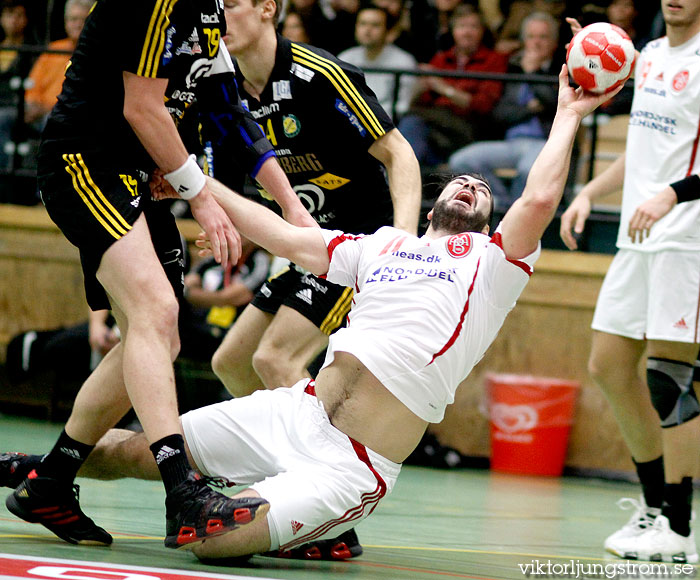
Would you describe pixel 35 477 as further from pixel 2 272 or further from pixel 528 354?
pixel 2 272

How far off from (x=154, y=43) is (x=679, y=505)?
2907 mm

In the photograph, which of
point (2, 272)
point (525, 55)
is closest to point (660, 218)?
point (525, 55)

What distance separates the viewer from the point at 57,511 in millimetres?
3473

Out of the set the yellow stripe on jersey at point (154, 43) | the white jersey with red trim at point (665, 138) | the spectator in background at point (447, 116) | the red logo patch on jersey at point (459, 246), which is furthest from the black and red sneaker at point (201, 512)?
the spectator in background at point (447, 116)

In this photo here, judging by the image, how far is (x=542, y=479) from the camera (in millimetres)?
7320

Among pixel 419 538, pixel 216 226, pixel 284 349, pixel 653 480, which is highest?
pixel 216 226

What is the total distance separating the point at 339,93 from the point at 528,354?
3.69 meters

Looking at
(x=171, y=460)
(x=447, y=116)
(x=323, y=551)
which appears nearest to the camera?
(x=171, y=460)

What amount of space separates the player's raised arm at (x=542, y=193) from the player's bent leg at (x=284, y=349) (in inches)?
55.4

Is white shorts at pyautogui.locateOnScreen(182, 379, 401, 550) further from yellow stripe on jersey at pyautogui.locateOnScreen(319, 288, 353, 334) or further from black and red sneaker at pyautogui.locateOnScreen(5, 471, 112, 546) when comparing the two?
yellow stripe on jersey at pyautogui.locateOnScreen(319, 288, 353, 334)

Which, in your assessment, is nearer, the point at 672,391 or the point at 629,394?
the point at 672,391

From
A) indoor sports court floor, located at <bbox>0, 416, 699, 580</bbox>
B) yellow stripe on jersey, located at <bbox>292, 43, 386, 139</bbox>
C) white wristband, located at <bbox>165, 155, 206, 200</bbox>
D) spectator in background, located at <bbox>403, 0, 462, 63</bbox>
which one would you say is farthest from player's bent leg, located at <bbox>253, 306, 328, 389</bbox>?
spectator in background, located at <bbox>403, 0, 462, 63</bbox>

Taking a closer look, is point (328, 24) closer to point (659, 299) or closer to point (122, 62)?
point (659, 299)

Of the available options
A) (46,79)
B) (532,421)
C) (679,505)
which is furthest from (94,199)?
(46,79)
